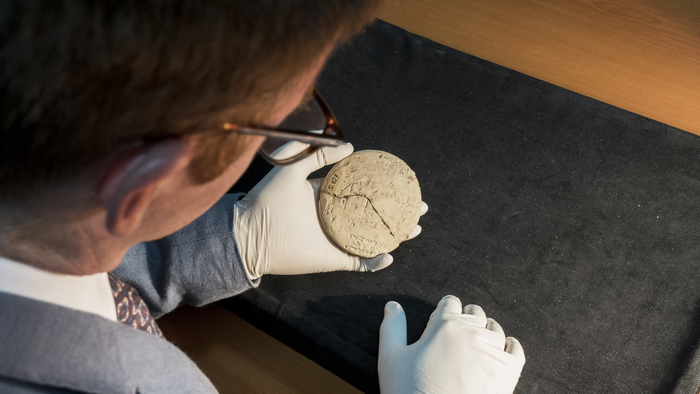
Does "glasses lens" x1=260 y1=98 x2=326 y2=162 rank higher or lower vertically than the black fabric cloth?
higher

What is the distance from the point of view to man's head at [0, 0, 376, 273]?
0.32 meters

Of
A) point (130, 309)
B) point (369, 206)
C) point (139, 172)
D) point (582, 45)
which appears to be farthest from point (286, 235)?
point (582, 45)

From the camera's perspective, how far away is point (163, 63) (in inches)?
13.6

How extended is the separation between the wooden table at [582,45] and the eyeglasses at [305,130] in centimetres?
59

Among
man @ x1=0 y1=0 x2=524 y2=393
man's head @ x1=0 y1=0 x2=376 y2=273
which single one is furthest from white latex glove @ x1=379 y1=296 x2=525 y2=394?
man's head @ x1=0 y1=0 x2=376 y2=273

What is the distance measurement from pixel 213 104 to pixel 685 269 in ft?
3.67

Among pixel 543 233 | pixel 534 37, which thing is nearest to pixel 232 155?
pixel 543 233

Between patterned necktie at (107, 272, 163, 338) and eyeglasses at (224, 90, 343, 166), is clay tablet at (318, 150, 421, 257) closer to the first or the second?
eyeglasses at (224, 90, 343, 166)

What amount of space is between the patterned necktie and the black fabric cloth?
0.95 feet

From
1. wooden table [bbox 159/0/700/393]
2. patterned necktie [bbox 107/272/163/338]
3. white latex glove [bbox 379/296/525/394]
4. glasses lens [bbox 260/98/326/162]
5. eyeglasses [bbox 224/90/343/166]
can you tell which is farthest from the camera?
wooden table [bbox 159/0/700/393]

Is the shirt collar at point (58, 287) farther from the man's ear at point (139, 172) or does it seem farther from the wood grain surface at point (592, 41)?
the wood grain surface at point (592, 41)

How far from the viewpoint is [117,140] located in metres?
0.40

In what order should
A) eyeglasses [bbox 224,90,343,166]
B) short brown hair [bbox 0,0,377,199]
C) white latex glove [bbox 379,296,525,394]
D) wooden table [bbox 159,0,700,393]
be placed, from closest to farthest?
1. short brown hair [bbox 0,0,377,199]
2. eyeglasses [bbox 224,90,343,166]
3. white latex glove [bbox 379,296,525,394]
4. wooden table [bbox 159,0,700,393]

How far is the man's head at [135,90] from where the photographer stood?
324 millimetres
